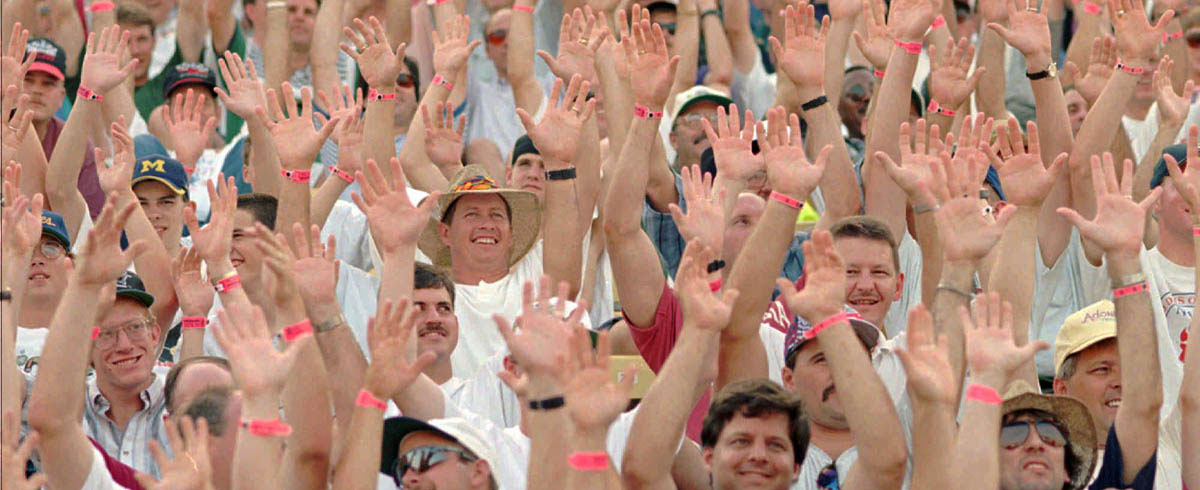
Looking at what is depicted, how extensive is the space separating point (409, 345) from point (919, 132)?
1.81 meters

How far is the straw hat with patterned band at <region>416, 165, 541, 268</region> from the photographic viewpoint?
19.7 ft

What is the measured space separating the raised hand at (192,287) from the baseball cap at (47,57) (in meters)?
2.01

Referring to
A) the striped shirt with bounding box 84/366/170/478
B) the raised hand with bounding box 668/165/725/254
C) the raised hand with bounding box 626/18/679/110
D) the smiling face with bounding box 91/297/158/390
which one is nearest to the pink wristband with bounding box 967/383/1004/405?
the raised hand with bounding box 668/165/725/254

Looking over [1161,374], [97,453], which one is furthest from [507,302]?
[1161,374]

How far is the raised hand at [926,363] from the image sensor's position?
4.07 metres

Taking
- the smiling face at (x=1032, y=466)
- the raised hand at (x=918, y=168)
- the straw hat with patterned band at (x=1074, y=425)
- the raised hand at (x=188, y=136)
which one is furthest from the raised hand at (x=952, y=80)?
the raised hand at (x=188, y=136)

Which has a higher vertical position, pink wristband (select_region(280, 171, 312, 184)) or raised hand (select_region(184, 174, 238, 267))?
pink wristband (select_region(280, 171, 312, 184))

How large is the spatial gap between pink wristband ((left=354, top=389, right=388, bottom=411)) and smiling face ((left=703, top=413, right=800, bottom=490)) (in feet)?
3.02

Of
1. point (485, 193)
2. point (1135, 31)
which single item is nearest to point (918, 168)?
point (1135, 31)

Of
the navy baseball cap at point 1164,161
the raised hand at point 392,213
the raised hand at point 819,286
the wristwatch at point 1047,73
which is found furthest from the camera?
the wristwatch at point 1047,73

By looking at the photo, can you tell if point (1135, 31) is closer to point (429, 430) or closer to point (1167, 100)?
point (1167, 100)

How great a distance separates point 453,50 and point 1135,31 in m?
2.57

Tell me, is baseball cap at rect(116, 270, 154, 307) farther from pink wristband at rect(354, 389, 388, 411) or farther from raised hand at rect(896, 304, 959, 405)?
raised hand at rect(896, 304, 959, 405)

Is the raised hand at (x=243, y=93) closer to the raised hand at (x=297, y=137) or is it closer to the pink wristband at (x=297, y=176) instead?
the raised hand at (x=297, y=137)
